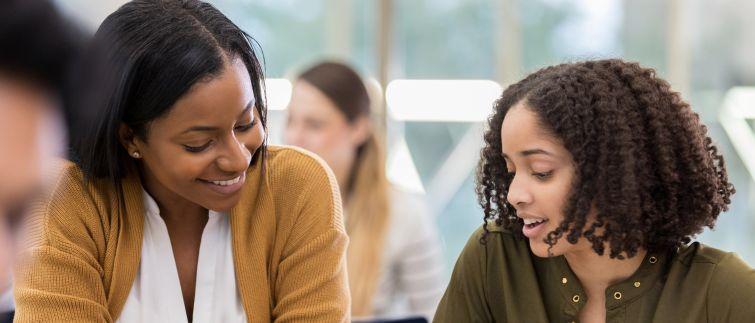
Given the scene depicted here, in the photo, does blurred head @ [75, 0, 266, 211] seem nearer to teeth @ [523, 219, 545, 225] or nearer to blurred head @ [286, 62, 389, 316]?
Result: teeth @ [523, 219, 545, 225]

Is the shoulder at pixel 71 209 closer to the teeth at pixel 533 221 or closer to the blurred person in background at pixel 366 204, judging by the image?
the teeth at pixel 533 221

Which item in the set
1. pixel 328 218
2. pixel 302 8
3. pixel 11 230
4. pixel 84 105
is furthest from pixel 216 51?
pixel 302 8

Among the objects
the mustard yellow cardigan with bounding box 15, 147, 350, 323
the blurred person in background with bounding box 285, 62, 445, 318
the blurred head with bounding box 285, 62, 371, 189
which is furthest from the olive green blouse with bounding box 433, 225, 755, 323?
the blurred head with bounding box 285, 62, 371, 189

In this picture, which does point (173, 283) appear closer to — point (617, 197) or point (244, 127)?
point (244, 127)

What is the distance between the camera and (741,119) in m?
4.56

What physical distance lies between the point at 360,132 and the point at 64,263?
150cm

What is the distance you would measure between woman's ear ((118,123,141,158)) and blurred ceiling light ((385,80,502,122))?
307 cm

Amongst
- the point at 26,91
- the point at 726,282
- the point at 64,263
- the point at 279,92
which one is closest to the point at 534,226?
the point at 726,282

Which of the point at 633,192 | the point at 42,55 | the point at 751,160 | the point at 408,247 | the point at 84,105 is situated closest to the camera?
the point at 42,55

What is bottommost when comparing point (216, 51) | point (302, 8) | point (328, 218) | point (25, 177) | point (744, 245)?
point (744, 245)

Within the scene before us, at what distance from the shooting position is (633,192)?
1443 mm

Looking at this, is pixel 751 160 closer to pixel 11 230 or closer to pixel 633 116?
pixel 633 116

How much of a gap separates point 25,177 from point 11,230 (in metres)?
0.04

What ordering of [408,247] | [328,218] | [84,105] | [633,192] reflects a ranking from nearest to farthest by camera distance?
[84,105], [633,192], [328,218], [408,247]
